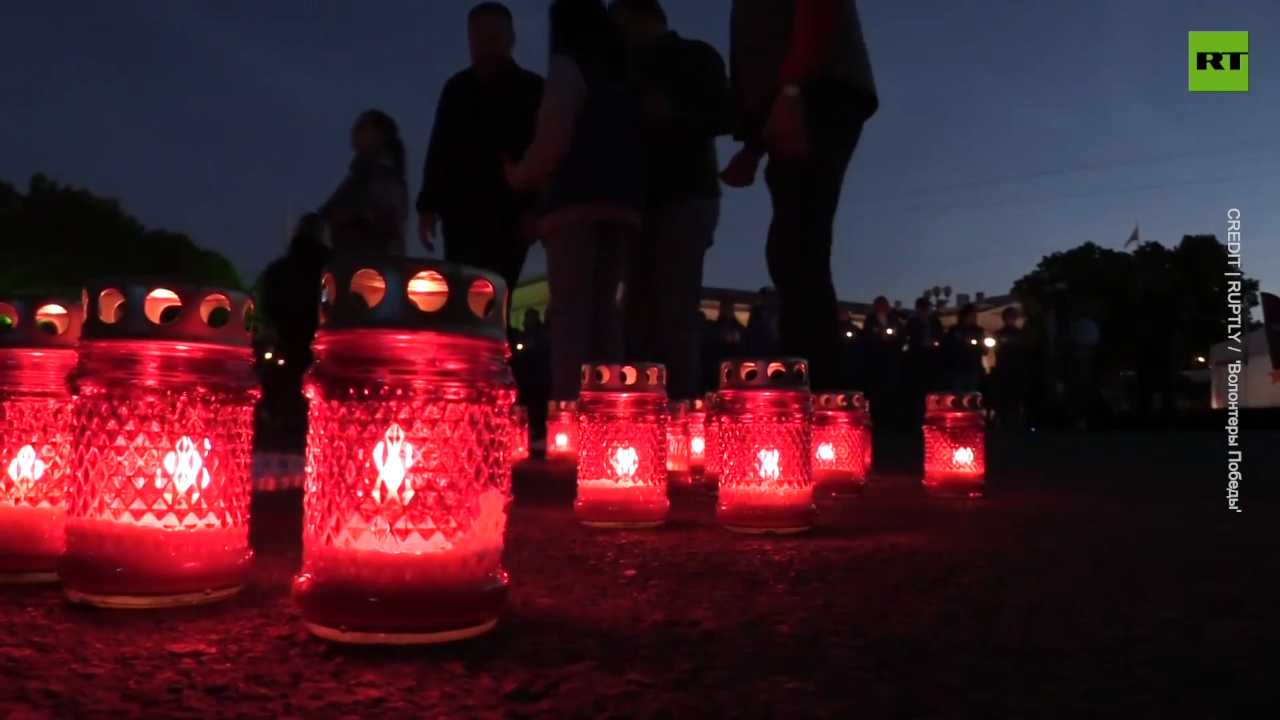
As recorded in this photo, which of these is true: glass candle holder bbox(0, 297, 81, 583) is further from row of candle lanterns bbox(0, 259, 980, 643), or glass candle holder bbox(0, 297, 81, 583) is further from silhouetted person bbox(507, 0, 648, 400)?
silhouetted person bbox(507, 0, 648, 400)

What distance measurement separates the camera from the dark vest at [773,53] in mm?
3449

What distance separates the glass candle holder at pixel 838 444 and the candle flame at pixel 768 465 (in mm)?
991

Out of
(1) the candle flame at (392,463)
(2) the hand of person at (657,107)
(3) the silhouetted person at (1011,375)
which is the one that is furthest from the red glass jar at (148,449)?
(3) the silhouetted person at (1011,375)

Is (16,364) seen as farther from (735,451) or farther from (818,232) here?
(818,232)

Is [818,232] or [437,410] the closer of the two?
[437,410]

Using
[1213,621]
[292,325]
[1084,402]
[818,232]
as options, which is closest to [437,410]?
[1213,621]

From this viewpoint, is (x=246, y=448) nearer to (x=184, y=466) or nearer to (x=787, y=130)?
(x=184, y=466)

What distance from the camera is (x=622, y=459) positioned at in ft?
8.34

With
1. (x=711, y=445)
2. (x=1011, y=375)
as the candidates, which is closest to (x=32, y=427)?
(x=711, y=445)

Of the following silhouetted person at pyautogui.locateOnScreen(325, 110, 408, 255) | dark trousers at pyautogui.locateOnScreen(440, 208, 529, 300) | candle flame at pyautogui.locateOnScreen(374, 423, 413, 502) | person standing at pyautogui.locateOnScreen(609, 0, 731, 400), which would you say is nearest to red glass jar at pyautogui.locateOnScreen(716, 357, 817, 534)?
candle flame at pyautogui.locateOnScreen(374, 423, 413, 502)

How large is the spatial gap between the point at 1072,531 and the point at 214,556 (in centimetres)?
190

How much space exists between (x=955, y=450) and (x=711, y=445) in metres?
0.81

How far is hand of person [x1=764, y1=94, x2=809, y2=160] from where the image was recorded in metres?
3.30

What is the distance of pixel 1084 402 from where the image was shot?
11.4 metres
